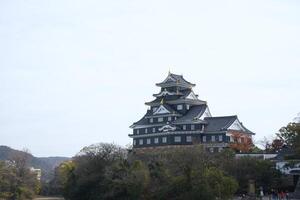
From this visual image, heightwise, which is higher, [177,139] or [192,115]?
[192,115]

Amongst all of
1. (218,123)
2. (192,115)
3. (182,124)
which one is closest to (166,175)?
(218,123)

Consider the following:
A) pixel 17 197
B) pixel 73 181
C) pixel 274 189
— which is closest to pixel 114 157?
pixel 73 181

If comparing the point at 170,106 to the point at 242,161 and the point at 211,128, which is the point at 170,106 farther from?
the point at 242,161

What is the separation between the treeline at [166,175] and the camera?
2955 centimetres

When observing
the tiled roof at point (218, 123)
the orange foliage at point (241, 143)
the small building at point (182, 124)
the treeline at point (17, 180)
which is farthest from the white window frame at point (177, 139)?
the treeline at point (17, 180)

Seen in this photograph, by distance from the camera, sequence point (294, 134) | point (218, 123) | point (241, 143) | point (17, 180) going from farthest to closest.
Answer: point (218, 123)
point (241, 143)
point (17, 180)
point (294, 134)

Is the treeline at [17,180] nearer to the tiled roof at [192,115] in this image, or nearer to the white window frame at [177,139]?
the white window frame at [177,139]

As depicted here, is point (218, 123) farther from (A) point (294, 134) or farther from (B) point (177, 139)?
(A) point (294, 134)

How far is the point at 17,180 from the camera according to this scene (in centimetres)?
5094

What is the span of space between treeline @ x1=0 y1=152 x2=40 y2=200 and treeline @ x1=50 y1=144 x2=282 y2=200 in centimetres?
1071

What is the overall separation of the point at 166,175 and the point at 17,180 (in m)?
24.0

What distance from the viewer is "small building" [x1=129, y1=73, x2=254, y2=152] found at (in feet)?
173

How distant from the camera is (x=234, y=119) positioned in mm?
53125

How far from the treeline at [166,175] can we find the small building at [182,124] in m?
12.3
